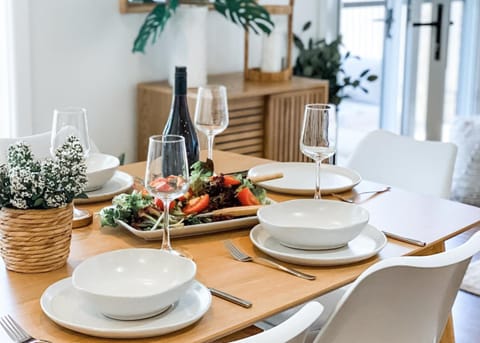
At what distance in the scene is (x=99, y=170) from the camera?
6.66 ft

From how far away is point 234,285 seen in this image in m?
1.48

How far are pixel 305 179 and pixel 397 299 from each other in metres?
0.80

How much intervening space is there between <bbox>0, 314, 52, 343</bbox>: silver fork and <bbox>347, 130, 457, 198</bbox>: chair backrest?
5.11 feet

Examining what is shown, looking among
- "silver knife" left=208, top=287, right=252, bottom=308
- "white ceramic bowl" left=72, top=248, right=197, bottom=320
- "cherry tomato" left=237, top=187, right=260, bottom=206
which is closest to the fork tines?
"white ceramic bowl" left=72, top=248, right=197, bottom=320

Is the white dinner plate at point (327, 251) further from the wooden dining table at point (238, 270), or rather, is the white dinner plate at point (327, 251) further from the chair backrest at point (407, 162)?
the chair backrest at point (407, 162)

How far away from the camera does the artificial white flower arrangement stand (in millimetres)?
1462

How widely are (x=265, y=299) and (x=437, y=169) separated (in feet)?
4.07

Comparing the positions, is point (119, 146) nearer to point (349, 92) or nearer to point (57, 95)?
point (57, 95)

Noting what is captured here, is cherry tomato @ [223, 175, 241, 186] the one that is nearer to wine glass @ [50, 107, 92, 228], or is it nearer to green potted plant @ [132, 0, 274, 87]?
wine glass @ [50, 107, 92, 228]

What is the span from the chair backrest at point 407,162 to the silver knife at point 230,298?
123 cm

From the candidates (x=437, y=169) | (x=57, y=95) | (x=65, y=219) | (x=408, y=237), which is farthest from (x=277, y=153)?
(x=65, y=219)

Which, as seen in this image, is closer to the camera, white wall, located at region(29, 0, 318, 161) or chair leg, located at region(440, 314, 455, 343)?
chair leg, located at region(440, 314, 455, 343)

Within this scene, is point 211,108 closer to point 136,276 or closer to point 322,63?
point 136,276

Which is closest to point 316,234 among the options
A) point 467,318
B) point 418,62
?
point 467,318
